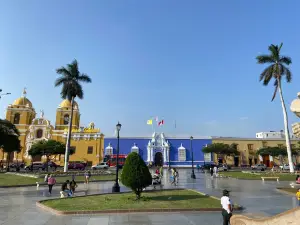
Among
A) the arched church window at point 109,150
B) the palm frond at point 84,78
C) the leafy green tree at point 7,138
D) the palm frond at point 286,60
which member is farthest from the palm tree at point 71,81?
the palm frond at point 286,60

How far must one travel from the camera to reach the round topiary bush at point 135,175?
37.6 feet

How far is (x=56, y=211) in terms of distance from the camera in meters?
9.47

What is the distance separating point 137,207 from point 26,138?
181ft

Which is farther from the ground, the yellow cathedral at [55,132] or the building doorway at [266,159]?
the yellow cathedral at [55,132]

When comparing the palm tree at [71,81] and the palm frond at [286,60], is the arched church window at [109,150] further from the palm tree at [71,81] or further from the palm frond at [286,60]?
the palm frond at [286,60]

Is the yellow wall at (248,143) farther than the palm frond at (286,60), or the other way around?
the yellow wall at (248,143)

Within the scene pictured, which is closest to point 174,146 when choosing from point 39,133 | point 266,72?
point 266,72

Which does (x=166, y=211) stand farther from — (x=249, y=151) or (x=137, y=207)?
(x=249, y=151)

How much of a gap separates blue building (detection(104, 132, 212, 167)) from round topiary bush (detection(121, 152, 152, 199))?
134 ft

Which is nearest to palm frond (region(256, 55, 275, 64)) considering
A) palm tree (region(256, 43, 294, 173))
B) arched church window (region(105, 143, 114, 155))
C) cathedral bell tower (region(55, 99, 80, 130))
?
palm tree (region(256, 43, 294, 173))

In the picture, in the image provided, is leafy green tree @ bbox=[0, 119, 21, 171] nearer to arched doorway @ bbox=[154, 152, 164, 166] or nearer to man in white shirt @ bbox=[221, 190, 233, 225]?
arched doorway @ bbox=[154, 152, 164, 166]

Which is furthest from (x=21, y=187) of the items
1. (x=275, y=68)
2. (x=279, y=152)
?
(x=279, y=152)

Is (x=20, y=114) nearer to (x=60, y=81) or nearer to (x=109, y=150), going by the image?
(x=109, y=150)

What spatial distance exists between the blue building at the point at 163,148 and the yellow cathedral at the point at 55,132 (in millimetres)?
3069
